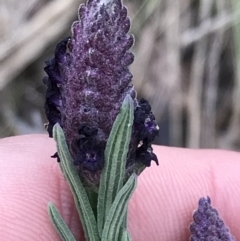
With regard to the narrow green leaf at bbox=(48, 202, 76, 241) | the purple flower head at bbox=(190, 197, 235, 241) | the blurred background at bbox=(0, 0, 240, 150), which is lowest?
the narrow green leaf at bbox=(48, 202, 76, 241)

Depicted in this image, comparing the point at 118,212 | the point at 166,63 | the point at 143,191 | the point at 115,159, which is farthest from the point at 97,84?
the point at 166,63

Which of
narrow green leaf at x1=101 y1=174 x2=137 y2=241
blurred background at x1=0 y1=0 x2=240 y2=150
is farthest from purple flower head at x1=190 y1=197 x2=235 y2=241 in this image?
blurred background at x1=0 y1=0 x2=240 y2=150

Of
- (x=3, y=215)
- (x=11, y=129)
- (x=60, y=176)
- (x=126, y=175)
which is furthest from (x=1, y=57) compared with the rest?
(x=126, y=175)

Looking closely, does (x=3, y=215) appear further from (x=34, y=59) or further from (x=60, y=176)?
(x=34, y=59)

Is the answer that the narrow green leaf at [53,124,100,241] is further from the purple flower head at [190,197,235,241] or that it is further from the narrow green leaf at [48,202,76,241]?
the purple flower head at [190,197,235,241]

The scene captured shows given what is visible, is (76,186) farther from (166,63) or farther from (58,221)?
(166,63)

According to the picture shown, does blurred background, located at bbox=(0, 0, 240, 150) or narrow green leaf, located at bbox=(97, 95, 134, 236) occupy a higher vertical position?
blurred background, located at bbox=(0, 0, 240, 150)

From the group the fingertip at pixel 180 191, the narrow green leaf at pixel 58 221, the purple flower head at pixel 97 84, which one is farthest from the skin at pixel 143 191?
the purple flower head at pixel 97 84

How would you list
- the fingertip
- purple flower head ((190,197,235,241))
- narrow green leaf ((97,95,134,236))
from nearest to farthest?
narrow green leaf ((97,95,134,236)) < purple flower head ((190,197,235,241)) < the fingertip
